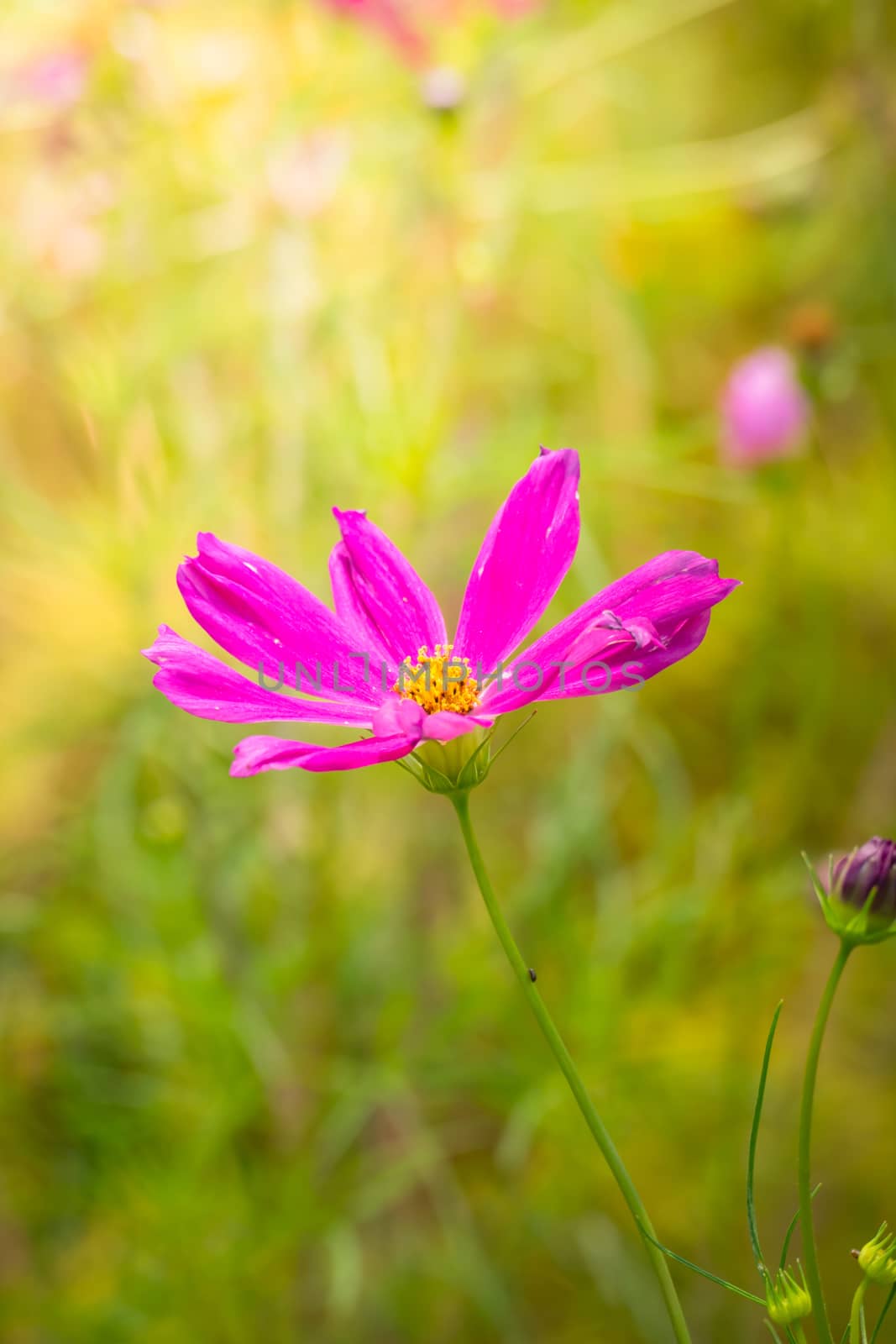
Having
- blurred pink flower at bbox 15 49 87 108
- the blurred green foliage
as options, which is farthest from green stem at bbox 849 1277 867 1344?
blurred pink flower at bbox 15 49 87 108

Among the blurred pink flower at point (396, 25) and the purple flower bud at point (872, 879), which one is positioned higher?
the blurred pink flower at point (396, 25)

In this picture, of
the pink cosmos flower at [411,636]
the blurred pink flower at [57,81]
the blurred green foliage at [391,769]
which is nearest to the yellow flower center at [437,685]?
the pink cosmos flower at [411,636]

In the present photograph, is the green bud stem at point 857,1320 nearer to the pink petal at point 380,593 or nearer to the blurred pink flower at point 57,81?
the pink petal at point 380,593

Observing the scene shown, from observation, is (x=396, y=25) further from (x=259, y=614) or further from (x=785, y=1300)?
(x=785, y=1300)

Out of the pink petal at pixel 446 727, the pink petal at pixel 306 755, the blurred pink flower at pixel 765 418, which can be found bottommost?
the pink petal at pixel 446 727

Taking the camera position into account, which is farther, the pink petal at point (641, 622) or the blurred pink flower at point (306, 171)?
the blurred pink flower at point (306, 171)
